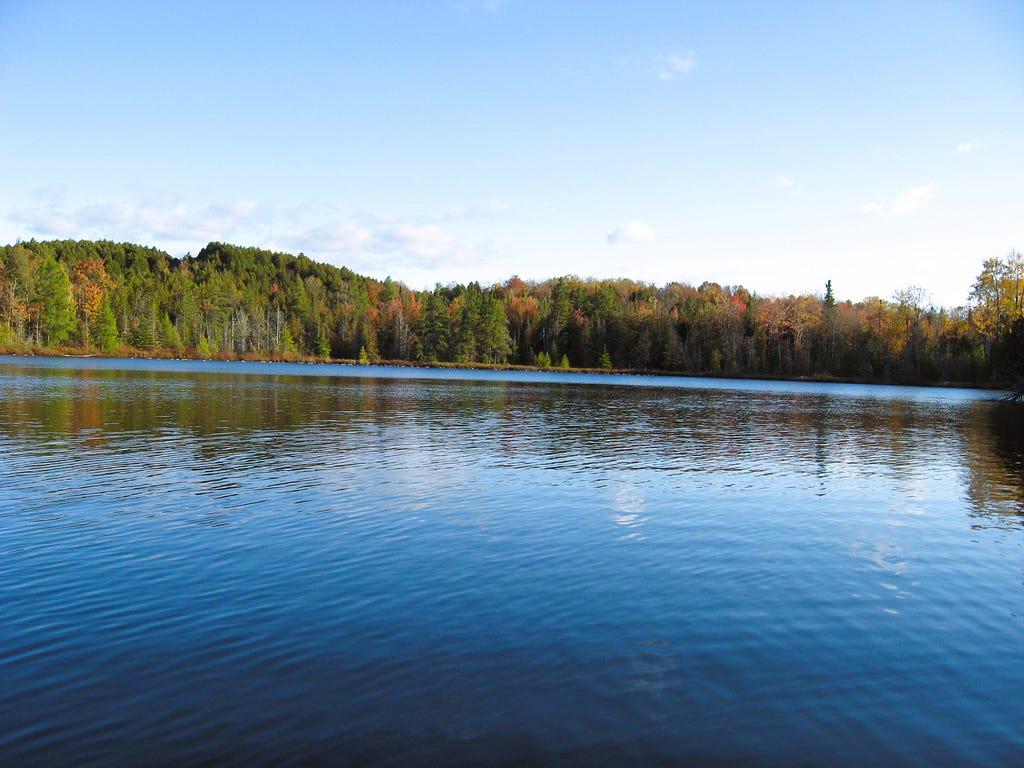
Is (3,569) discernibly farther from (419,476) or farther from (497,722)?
(419,476)

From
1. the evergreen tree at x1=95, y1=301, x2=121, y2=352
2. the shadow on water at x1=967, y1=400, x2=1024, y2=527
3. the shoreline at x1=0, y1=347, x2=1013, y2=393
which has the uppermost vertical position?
the evergreen tree at x1=95, y1=301, x2=121, y2=352

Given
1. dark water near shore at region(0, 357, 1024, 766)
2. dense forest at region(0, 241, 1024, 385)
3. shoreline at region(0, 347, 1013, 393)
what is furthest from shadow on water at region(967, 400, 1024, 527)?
shoreline at region(0, 347, 1013, 393)

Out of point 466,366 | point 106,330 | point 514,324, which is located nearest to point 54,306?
point 106,330

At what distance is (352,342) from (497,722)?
16595cm

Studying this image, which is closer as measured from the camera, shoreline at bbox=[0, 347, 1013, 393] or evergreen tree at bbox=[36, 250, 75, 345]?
shoreline at bbox=[0, 347, 1013, 393]

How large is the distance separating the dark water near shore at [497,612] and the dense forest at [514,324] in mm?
83816

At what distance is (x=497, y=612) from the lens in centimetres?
1077

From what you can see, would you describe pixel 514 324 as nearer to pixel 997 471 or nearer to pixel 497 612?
pixel 997 471

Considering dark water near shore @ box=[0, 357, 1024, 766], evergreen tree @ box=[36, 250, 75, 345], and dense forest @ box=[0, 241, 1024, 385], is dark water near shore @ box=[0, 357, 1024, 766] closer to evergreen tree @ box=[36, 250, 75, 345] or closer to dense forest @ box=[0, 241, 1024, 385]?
dense forest @ box=[0, 241, 1024, 385]

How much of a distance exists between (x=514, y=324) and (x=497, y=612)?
527 feet

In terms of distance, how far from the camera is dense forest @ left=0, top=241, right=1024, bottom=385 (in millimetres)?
112875

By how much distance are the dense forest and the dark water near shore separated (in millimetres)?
83816

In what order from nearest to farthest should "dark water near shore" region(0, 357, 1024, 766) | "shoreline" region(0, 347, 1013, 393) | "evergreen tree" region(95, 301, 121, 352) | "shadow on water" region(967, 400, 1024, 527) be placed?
"dark water near shore" region(0, 357, 1024, 766), "shadow on water" region(967, 400, 1024, 527), "shoreline" region(0, 347, 1013, 393), "evergreen tree" region(95, 301, 121, 352)

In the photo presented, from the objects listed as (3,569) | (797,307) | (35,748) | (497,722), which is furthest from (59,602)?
(797,307)
